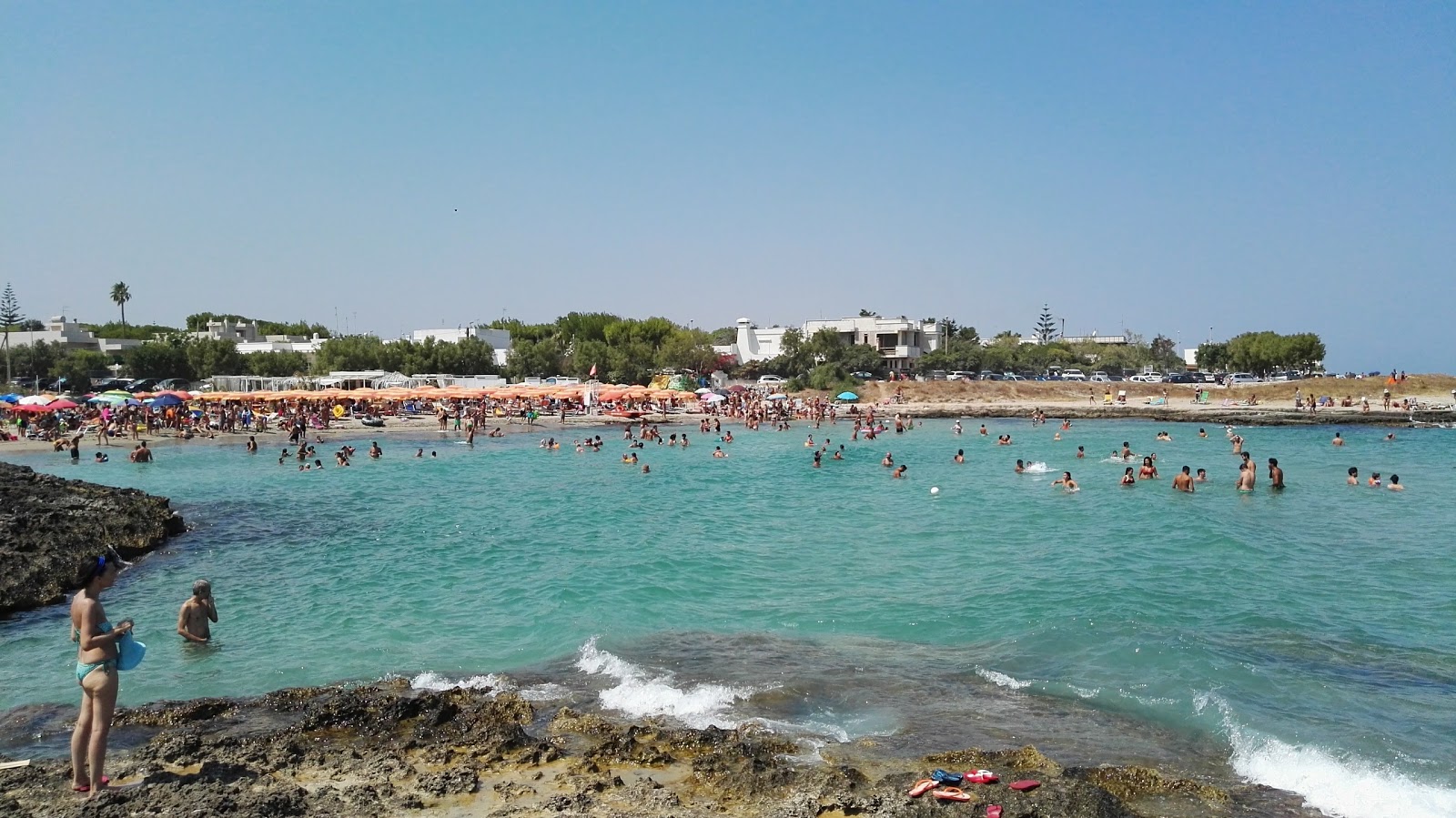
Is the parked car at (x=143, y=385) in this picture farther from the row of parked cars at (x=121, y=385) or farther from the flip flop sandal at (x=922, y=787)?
the flip flop sandal at (x=922, y=787)

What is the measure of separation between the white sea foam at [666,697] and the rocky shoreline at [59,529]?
672 centimetres

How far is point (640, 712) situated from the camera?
8.88 meters

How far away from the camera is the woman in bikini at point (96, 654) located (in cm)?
581

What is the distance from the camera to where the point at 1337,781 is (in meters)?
7.45

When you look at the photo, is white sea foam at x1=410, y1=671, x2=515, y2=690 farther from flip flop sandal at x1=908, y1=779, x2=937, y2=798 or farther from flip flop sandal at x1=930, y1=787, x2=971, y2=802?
flip flop sandal at x1=930, y1=787, x2=971, y2=802

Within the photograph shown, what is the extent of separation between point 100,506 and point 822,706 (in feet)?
51.4

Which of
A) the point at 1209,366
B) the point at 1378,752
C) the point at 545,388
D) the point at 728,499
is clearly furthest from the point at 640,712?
the point at 1209,366

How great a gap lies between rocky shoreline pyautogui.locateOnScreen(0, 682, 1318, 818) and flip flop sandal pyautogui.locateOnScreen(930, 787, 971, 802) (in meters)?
0.05

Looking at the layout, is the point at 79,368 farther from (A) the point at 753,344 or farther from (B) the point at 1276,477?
(B) the point at 1276,477

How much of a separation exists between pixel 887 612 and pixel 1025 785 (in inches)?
253

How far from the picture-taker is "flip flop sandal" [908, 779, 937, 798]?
21.9 feet

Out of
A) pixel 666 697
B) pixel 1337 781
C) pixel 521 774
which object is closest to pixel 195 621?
pixel 666 697

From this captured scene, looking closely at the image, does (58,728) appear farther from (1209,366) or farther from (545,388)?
(1209,366)

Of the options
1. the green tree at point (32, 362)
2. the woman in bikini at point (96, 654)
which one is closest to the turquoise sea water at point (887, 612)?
the woman in bikini at point (96, 654)
